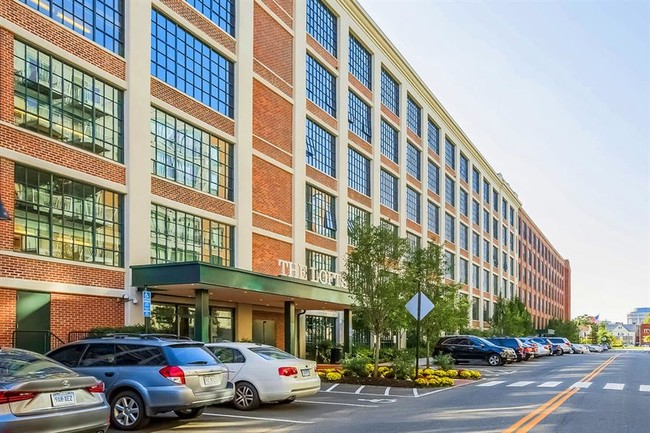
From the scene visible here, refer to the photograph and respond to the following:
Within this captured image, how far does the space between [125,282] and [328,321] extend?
58.0 ft

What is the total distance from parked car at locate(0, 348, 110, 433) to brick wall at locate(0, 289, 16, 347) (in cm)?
1019

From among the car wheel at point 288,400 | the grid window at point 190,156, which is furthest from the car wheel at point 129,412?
the grid window at point 190,156

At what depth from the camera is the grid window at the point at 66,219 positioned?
2006cm

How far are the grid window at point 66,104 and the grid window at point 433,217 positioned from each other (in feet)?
120

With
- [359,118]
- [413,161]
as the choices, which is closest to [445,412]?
[359,118]

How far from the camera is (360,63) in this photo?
148 ft

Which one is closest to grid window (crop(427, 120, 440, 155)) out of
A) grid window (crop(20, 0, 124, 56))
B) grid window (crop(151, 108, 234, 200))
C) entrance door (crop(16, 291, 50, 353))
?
grid window (crop(151, 108, 234, 200))

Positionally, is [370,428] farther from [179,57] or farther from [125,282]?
[179,57]

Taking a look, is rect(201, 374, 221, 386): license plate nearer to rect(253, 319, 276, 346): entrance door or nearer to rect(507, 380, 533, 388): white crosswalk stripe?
rect(507, 380, 533, 388): white crosswalk stripe

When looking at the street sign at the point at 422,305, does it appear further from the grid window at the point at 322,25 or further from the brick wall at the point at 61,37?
the grid window at the point at 322,25

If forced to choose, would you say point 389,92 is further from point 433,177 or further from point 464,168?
point 464,168

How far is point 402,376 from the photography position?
23.2m

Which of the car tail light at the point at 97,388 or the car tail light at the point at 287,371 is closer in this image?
the car tail light at the point at 97,388

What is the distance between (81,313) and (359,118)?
2557cm
